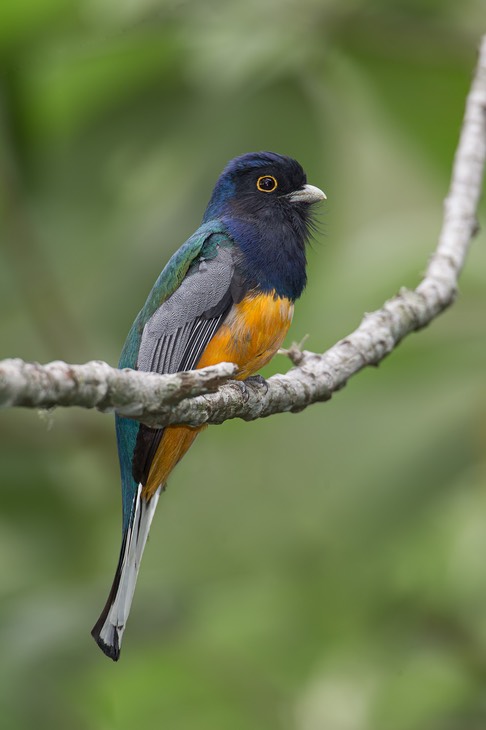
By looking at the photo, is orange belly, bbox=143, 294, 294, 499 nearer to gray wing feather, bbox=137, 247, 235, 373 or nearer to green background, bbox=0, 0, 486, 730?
gray wing feather, bbox=137, 247, 235, 373

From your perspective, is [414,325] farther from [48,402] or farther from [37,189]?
[48,402]

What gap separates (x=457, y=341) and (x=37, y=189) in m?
1.95

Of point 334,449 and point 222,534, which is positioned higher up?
point 334,449

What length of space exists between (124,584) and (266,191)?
1.96 meters

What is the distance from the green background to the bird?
383 mm

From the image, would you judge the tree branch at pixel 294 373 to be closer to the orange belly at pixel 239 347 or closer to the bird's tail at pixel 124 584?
the orange belly at pixel 239 347

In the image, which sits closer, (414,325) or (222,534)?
(414,325)

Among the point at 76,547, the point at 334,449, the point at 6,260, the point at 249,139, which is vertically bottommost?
the point at 76,547

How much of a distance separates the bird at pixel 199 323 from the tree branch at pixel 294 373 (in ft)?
0.74

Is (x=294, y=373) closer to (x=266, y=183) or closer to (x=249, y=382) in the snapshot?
(x=249, y=382)

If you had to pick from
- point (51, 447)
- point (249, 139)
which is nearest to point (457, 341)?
point (249, 139)

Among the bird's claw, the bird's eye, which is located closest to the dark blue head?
the bird's eye

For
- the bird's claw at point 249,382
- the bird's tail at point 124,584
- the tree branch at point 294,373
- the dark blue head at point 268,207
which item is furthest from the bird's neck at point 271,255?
the bird's tail at point 124,584

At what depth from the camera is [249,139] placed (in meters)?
5.29
